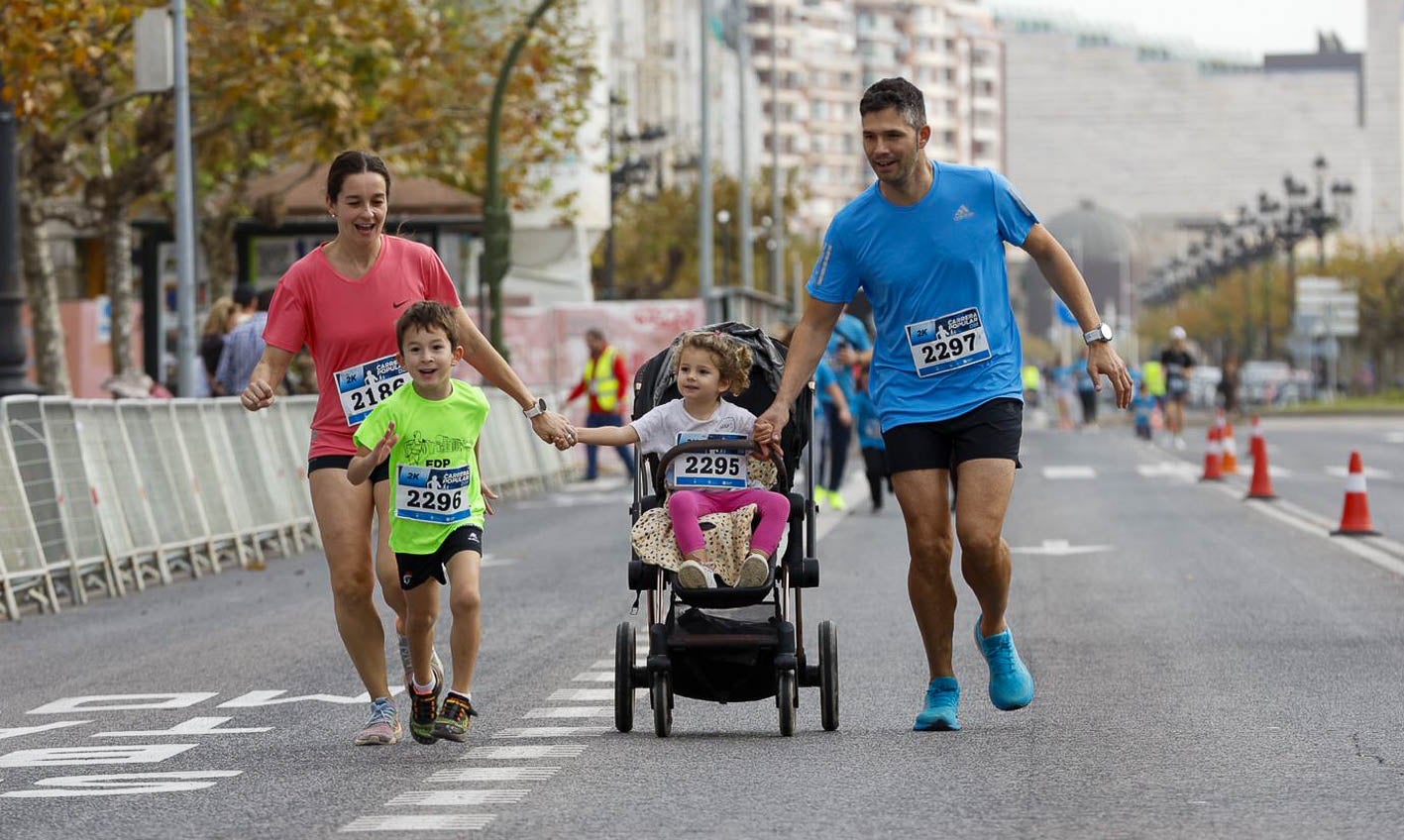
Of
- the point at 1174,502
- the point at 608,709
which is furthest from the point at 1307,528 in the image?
the point at 608,709

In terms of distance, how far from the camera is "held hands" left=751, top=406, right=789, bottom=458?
8594 millimetres

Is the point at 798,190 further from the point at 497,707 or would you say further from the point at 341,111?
the point at 497,707

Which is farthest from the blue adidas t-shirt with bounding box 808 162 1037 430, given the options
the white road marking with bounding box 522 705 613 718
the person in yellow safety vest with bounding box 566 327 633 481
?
the person in yellow safety vest with bounding box 566 327 633 481

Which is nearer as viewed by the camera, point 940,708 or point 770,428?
point 770,428

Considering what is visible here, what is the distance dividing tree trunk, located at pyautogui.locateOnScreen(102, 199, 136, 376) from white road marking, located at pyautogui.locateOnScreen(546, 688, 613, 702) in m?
22.0

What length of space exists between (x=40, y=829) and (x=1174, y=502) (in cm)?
1936

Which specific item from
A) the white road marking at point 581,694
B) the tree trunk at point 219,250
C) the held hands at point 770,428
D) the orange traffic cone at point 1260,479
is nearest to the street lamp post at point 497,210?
the tree trunk at point 219,250

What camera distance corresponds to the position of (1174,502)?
25391mm

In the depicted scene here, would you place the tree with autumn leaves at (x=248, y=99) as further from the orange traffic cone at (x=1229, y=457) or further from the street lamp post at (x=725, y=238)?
the street lamp post at (x=725, y=238)

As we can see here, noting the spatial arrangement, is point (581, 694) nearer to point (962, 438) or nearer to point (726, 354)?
point (726, 354)

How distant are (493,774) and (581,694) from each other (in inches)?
88.6

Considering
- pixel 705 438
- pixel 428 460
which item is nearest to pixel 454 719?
pixel 428 460

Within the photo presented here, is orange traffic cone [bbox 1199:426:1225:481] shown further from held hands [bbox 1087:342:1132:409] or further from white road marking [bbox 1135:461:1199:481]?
held hands [bbox 1087:342:1132:409]

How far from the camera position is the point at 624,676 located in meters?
8.73
